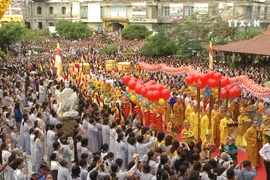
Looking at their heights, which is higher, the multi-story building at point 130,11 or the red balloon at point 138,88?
the multi-story building at point 130,11

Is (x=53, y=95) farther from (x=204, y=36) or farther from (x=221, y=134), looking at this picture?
(x=204, y=36)

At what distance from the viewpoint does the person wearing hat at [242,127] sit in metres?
10.0

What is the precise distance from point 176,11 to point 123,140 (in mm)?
41614

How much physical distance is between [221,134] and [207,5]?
37932 millimetres

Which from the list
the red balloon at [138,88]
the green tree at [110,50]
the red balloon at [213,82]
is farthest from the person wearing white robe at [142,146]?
the green tree at [110,50]

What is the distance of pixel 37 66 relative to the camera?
869 inches

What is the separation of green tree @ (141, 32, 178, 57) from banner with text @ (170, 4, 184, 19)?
21.2 metres

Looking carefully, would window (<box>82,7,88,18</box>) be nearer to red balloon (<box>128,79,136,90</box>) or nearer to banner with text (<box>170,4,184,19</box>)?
banner with text (<box>170,4,184,19</box>)

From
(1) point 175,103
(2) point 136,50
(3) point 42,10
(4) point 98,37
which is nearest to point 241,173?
(1) point 175,103

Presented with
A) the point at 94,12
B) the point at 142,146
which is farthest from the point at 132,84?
the point at 94,12

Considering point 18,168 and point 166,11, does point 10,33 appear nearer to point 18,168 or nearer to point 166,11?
point 18,168

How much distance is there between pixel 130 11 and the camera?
5075 centimetres

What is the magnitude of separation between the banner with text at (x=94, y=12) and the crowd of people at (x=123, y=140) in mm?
37582

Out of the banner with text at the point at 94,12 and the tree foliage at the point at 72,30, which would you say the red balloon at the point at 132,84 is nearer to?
the tree foliage at the point at 72,30
